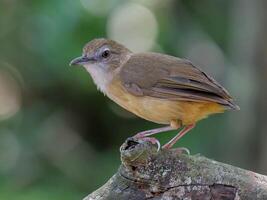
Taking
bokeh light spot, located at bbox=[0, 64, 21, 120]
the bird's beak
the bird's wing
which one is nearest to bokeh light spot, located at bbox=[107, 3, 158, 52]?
bokeh light spot, located at bbox=[0, 64, 21, 120]

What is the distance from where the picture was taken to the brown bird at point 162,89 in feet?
13.4

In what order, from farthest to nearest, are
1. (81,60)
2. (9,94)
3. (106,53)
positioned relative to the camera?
(9,94)
(106,53)
(81,60)

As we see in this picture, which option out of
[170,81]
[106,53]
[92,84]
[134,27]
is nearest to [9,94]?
[92,84]

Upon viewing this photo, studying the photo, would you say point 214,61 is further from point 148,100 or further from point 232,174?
point 232,174

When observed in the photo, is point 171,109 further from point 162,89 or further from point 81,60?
point 81,60

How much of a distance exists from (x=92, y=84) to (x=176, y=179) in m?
4.49

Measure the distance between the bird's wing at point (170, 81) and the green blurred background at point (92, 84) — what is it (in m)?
1.97

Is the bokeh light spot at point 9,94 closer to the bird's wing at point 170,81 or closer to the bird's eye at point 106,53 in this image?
the bird's eye at point 106,53

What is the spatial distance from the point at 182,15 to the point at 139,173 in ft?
17.3

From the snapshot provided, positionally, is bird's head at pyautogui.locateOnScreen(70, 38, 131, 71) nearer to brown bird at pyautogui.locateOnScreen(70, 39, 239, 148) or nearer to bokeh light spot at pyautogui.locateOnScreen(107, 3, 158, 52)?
brown bird at pyautogui.locateOnScreen(70, 39, 239, 148)

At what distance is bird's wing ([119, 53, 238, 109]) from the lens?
405 centimetres

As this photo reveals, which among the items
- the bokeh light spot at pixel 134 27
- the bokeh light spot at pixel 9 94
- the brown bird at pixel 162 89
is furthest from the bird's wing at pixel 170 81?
the bokeh light spot at pixel 9 94

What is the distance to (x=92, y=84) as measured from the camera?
731 centimetres

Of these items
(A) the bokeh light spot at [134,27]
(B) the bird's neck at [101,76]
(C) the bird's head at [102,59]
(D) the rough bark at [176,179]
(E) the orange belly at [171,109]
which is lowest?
(D) the rough bark at [176,179]
